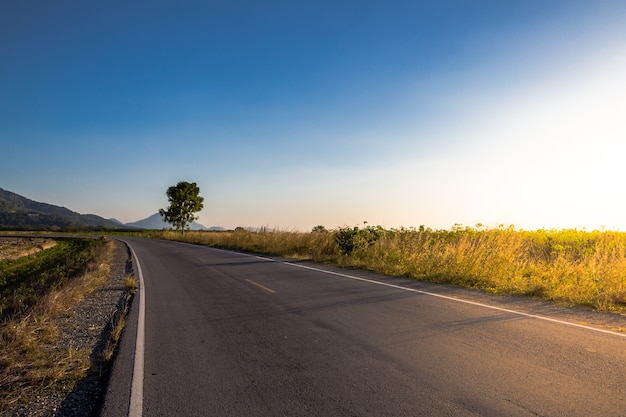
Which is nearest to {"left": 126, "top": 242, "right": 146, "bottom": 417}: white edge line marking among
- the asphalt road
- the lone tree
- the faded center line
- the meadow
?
the asphalt road

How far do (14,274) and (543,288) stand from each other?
29.0 meters

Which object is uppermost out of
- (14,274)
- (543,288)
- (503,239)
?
(503,239)

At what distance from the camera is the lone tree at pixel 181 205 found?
68.1 meters

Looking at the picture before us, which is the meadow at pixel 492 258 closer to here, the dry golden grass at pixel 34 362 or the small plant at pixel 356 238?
the small plant at pixel 356 238

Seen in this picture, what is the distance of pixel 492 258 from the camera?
12398mm

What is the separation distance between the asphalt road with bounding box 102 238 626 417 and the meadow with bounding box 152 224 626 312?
7.00 ft

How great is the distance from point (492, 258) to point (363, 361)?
915 centimetres

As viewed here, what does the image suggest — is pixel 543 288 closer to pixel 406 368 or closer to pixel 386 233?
pixel 406 368

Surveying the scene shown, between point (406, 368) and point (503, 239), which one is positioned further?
point (503, 239)

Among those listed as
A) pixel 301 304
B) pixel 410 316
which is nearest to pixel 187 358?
pixel 301 304

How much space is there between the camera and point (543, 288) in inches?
363

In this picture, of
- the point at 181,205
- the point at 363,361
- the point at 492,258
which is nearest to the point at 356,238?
the point at 492,258

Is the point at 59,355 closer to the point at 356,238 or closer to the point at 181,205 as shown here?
the point at 356,238

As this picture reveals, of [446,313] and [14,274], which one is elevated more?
[446,313]
